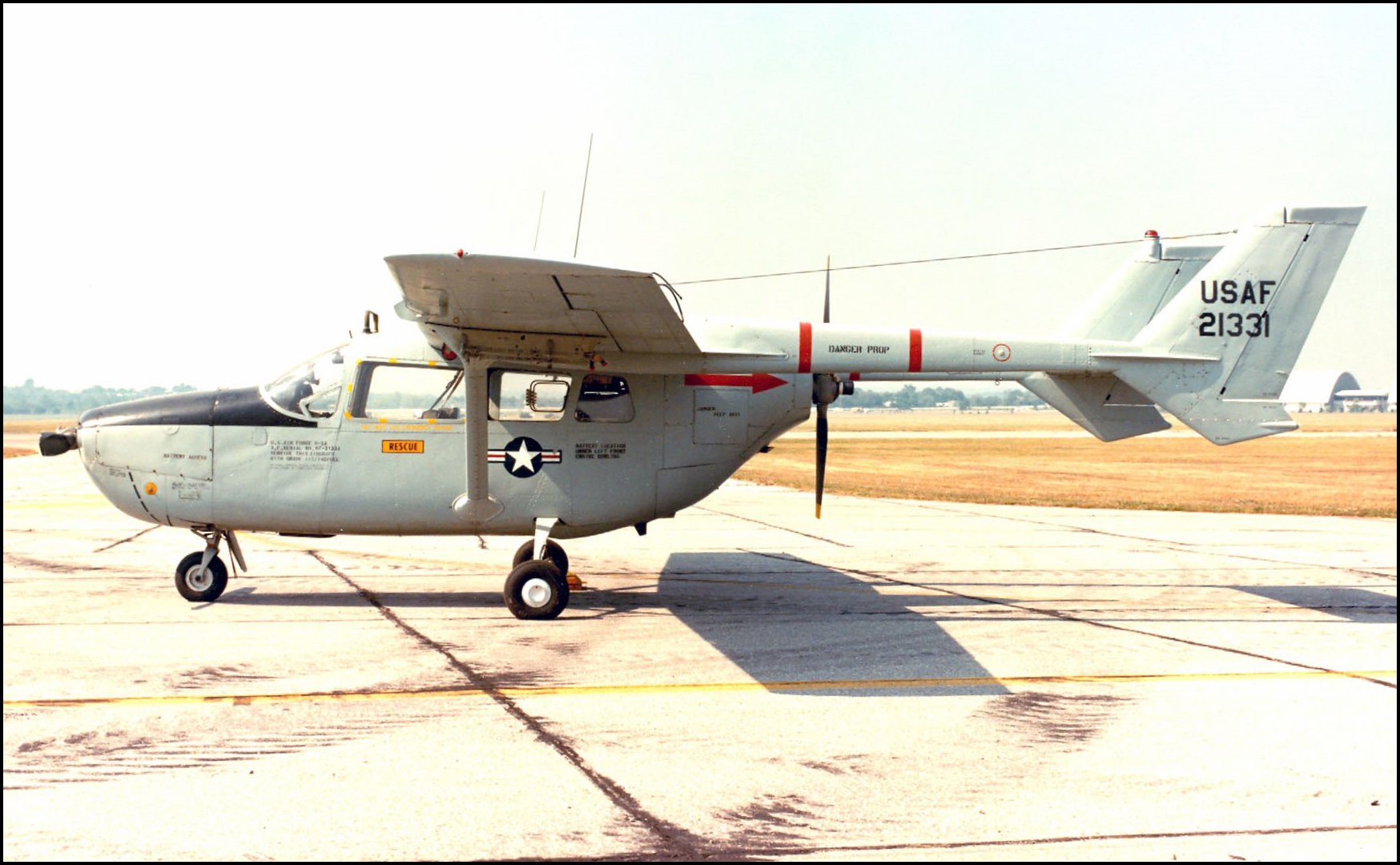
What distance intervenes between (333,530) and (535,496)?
2.19 metres

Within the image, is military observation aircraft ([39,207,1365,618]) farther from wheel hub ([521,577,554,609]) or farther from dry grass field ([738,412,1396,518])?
dry grass field ([738,412,1396,518])

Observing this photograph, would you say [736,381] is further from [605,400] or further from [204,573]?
[204,573]

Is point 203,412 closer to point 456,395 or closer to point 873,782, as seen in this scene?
point 456,395

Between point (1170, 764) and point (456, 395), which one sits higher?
point (456, 395)

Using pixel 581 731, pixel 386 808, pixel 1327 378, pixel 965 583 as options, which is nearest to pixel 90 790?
pixel 386 808

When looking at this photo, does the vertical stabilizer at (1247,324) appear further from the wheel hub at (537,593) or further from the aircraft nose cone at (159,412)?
the aircraft nose cone at (159,412)

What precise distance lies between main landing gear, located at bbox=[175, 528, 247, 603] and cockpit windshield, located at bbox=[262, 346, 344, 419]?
1597 mm

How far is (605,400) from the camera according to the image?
11203mm

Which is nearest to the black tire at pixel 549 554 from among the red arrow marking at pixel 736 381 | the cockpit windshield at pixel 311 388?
the red arrow marking at pixel 736 381

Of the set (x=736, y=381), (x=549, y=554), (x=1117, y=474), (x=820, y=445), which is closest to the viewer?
(x=736, y=381)

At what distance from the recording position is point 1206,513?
22516 millimetres

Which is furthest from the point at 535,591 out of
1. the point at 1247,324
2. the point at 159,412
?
the point at 1247,324

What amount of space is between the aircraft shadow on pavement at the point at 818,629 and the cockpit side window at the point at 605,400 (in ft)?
7.28

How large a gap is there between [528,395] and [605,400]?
0.83 metres
